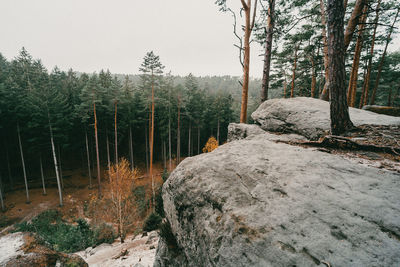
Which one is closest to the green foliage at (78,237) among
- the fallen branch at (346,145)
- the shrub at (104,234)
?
the shrub at (104,234)

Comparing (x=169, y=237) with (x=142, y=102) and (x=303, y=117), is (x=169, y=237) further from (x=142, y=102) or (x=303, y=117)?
(x=142, y=102)

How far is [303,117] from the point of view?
5086 mm

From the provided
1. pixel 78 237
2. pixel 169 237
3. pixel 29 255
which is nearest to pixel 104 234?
pixel 78 237

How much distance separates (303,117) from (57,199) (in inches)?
998

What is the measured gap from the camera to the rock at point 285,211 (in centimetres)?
148

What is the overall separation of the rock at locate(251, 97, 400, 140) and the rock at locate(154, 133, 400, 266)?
6.52 ft

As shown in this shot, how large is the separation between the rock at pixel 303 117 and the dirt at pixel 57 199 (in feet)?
48.6

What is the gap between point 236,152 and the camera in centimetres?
338

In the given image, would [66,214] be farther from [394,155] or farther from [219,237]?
[394,155]

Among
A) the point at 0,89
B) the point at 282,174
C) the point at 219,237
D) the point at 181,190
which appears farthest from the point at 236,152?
the point at 0,89

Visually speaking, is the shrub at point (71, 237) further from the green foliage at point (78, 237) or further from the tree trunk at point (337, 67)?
the tree trunk at point (337, 67)

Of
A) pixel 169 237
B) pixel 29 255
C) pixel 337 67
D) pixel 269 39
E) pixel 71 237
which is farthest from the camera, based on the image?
pixel 71 237

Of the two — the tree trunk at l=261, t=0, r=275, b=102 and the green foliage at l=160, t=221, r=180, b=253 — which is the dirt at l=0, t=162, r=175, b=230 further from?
the tree trunk at l=261, t=0, r=275, b=102

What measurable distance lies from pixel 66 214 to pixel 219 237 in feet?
70.3
